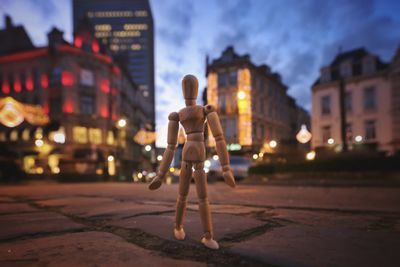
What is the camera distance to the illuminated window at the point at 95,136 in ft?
107

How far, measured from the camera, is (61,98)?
31.0m

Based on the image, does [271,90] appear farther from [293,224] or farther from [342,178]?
[293,224]

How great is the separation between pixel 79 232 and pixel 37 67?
111ft

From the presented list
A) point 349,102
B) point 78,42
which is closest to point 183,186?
point 349,102

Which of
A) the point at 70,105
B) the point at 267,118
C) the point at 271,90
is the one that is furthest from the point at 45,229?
the point at 271,90

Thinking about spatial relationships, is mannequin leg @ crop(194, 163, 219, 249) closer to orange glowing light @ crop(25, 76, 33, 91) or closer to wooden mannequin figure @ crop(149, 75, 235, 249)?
wooden mannequin figure @ crop(149, 75, 235, 249)

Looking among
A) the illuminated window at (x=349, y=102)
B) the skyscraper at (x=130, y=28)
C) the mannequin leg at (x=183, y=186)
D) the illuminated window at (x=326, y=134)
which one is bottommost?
the mannequin leg at (x=183, y=186)

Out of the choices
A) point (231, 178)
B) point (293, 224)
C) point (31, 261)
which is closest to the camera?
point (31, 261)

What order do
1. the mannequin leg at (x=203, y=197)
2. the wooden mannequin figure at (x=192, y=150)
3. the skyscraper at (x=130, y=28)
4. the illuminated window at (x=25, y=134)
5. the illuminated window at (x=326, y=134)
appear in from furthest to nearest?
the skyscraper at (x=130, y=28) → the illuminated window at (x=25, y=134) → the illuminated window at (x=326, y=134) → the wooden mannequin figure at (x=192, y=150) → the mannequin leg at (x=203, y=197)

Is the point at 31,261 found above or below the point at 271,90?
below

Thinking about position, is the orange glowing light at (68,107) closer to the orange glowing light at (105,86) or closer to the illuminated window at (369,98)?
the orange glowing light at (105,86)

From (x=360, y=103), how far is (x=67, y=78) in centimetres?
2951

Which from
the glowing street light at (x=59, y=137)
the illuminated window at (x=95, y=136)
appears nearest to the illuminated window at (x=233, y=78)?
the illuminated window at (x=95, y=136)

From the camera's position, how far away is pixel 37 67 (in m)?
31.7
